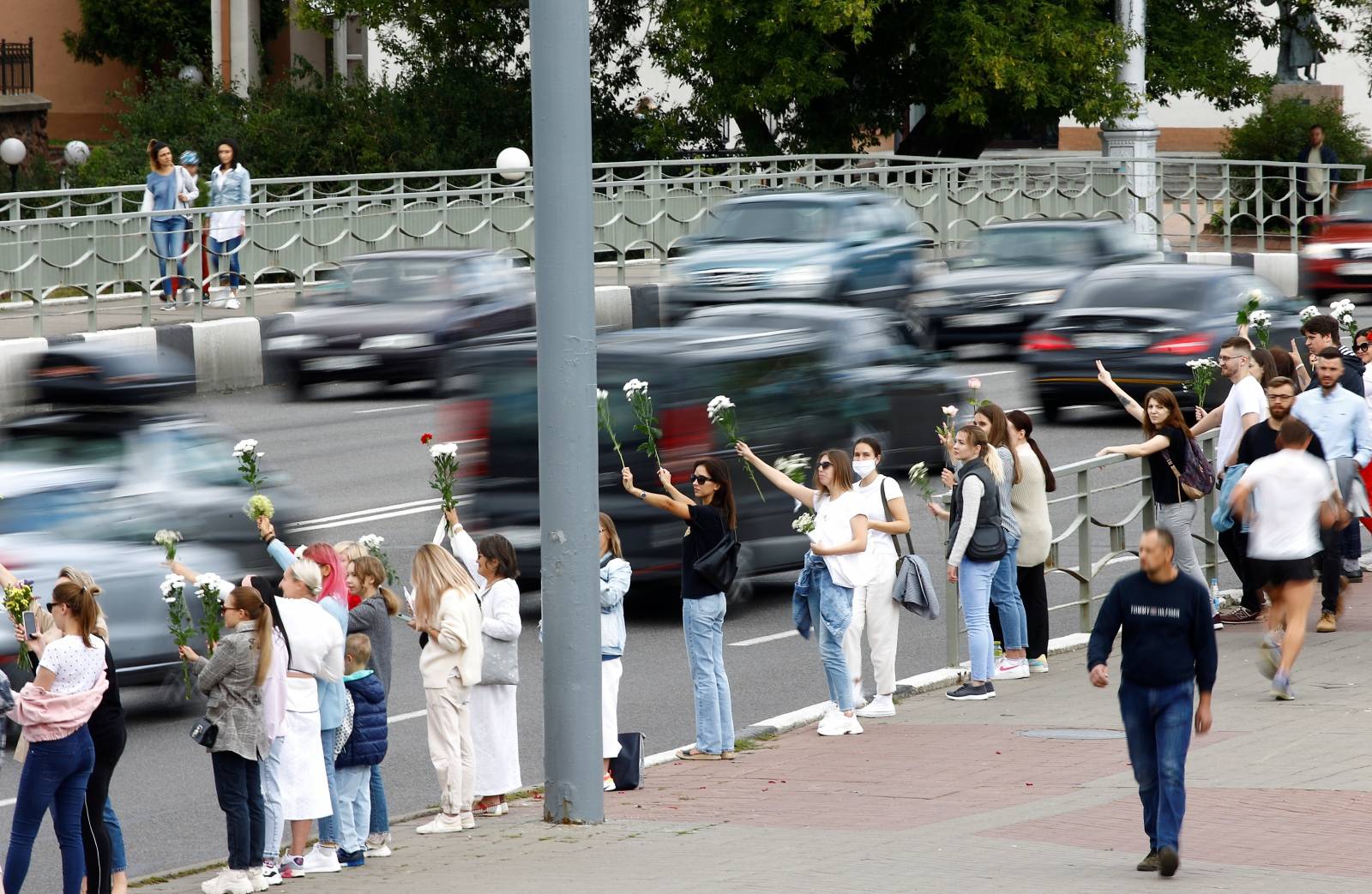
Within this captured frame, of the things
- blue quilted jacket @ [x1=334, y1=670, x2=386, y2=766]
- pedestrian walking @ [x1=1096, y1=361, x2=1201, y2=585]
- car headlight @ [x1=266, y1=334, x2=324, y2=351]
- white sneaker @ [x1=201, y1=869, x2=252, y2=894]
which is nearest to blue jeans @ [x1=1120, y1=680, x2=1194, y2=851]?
blue quilted jacket @ [x1=334, y1=670, x2=386, y2=766]

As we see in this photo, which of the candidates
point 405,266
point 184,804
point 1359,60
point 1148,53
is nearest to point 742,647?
point 184,804

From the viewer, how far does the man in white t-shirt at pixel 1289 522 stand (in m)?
11.8

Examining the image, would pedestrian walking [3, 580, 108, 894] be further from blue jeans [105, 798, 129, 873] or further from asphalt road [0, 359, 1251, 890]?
asphalt road [0, 359, 1251, 890]

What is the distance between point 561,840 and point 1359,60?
53546mm

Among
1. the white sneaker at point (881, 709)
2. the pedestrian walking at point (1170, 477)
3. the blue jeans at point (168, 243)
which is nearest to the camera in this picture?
the white sneaker at point (881, 709)

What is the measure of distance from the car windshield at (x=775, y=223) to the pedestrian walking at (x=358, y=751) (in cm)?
1673

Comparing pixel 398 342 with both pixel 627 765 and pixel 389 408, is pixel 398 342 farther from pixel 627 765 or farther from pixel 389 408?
pixel 627 765

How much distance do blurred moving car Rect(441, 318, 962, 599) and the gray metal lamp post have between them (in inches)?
123

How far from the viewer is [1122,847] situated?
29.2ft

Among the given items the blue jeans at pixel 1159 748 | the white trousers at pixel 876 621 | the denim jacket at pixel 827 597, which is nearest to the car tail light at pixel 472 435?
the denim jacket at pixel 827 597

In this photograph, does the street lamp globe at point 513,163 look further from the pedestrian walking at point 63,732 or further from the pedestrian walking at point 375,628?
the pedestrian walking at point 63,732

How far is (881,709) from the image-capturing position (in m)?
12.3

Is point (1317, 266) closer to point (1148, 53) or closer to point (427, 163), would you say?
point (1148, 53)

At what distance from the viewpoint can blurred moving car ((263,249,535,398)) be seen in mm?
24109
